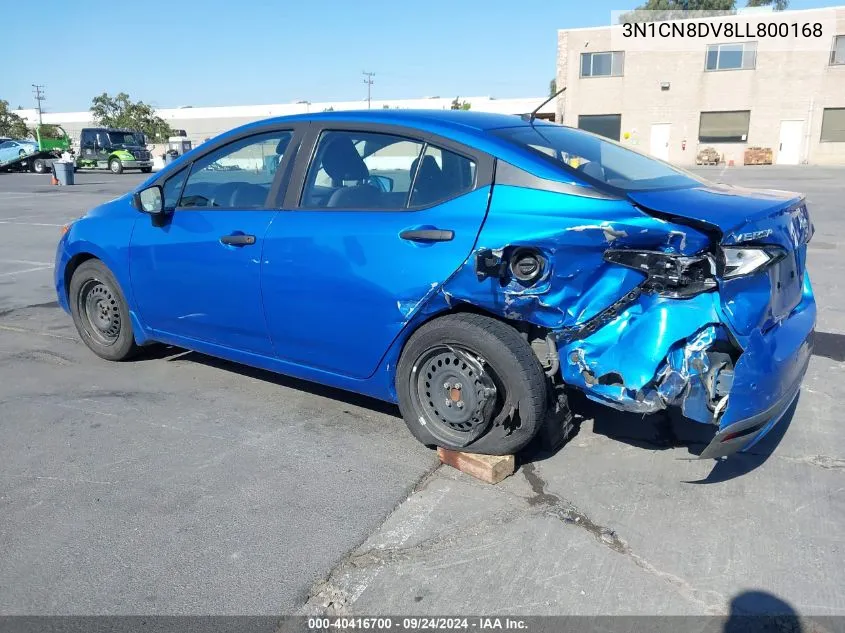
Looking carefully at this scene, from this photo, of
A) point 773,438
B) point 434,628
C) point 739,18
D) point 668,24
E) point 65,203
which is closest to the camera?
point 434,628

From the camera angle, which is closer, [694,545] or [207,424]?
[694,545]

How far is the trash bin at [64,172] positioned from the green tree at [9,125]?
Answer: 5069cm

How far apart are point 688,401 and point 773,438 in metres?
1.21

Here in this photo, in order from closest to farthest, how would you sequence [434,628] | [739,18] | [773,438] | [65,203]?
1. [434,628]
2. [773,438]
3. [65,203]
4. [739,18]

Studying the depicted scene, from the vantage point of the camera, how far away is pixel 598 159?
3543mm

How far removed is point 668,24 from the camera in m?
42.4

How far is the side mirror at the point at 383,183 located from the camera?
3.62 meters

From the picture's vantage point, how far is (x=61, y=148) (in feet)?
132

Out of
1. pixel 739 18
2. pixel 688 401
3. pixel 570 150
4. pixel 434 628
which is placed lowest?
pixel 434 628

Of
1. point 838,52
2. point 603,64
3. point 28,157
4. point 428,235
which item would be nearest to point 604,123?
point 603,64

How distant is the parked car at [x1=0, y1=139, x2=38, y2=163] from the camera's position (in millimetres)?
35188

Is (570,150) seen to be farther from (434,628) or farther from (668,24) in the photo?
(668,24)

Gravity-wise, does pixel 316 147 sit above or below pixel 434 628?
above

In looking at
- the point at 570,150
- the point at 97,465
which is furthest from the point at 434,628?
the point at 570,150
